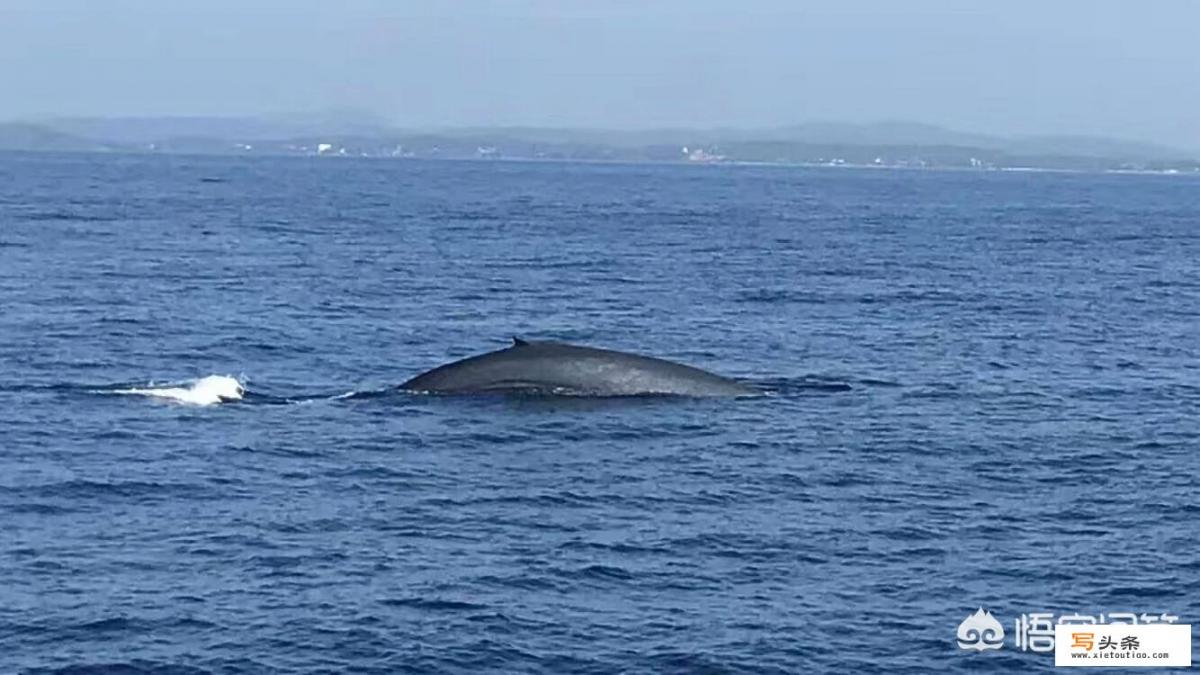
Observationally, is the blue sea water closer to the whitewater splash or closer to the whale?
the whitewater splash

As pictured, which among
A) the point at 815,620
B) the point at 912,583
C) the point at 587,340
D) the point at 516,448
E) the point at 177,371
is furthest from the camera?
the point at 587,340

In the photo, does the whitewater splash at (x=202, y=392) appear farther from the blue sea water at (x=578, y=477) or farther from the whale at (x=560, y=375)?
the whale at (x=560, y=375)

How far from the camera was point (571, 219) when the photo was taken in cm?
10644

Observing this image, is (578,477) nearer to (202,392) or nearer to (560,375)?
(560,375)

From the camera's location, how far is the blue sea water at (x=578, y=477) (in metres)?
20.2

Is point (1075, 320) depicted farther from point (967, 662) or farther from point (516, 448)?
point (967, 662)

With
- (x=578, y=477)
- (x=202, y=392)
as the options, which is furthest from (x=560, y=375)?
(x=202, y=392)

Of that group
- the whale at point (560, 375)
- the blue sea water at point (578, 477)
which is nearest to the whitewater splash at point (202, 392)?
the blue sea water at point (578, 477)

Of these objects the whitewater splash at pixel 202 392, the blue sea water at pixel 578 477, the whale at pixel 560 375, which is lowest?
the blue sea water at pixel 578 477

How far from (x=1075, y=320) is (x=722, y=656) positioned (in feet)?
111

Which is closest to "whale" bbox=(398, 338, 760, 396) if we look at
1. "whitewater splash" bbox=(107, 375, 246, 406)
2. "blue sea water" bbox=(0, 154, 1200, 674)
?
"blue sea water" bbox=(0, 154, 1200, 674)

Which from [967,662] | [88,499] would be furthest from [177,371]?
[967,662]

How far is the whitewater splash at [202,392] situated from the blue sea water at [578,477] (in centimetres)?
38

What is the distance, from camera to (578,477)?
2795 cm
